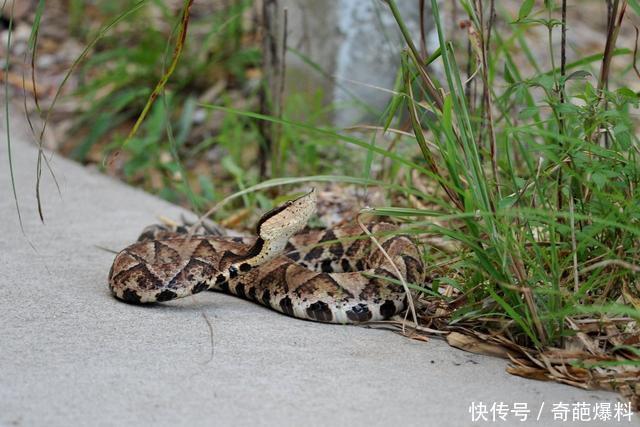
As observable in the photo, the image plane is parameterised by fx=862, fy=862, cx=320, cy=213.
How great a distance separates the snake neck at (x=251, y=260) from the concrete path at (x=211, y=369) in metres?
0.15

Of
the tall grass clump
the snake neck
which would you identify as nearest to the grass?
the tall grass clump

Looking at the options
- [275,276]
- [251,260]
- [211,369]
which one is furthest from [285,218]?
[211,369]

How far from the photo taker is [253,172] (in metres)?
6.58

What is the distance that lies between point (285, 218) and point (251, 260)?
0.26 m

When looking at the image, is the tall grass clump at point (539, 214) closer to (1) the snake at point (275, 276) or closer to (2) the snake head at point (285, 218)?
(1) the snake at point (275, 276)

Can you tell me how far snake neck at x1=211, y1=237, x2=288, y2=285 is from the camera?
3.67m

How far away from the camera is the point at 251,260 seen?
3.68m

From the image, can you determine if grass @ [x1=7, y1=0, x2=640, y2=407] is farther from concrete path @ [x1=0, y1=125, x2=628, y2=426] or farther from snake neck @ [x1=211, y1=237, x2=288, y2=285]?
snake neck @ [x1=211, y1=237, x2=288, y2=285]

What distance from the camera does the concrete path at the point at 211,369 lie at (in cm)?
261

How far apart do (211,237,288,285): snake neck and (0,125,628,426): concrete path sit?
15 centimetres

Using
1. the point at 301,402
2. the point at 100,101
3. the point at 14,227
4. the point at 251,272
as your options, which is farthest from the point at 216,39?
the point at 301,402

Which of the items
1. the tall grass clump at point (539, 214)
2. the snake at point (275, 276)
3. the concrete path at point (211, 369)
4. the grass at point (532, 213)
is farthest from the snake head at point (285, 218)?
the tall grass clump at point (539, 214)

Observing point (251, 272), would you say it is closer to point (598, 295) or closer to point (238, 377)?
point (238, 377)

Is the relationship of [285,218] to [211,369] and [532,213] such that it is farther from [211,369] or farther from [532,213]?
[532,213]
